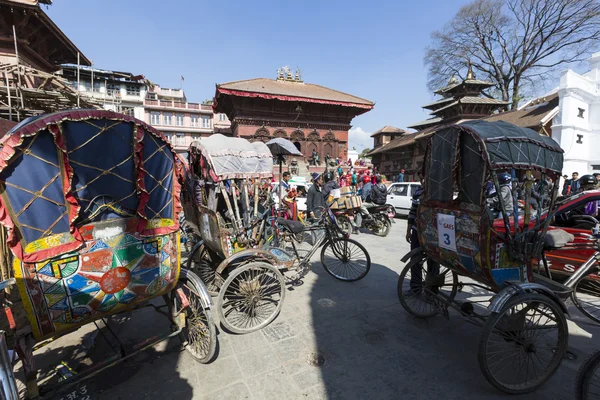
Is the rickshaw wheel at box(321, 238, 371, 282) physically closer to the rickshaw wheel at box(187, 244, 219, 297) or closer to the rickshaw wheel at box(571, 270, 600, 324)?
the rickshaw wheel at box(187, 244, 219, 297)

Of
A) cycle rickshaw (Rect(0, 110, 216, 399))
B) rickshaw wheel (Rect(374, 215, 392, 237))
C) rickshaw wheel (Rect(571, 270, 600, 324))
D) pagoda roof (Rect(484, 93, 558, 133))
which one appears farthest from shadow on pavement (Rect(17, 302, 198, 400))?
pagoda roof (Rect(484, 93, 558, 133))

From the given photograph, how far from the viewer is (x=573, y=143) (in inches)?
607

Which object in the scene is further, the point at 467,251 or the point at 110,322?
the point at 110,322

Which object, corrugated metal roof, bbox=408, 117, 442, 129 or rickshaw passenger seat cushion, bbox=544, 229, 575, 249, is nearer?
rickshaw passenger seat cushion, bbox=544, 229, 575, 249

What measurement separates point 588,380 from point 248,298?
3077mm

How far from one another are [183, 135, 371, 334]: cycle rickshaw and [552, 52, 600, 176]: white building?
17998mm

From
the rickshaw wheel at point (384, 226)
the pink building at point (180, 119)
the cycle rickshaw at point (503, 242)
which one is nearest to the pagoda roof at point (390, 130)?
the pink building at point (180, 119)

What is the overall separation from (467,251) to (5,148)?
3.60 meters

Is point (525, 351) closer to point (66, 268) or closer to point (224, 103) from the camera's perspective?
point (66, 268)

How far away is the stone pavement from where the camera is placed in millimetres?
2385

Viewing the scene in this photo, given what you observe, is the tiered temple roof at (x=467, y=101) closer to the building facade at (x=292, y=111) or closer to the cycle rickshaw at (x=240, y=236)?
the building facade at (x=292, y=111)

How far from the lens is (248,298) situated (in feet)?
11.2

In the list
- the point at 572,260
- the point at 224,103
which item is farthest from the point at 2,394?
the point at 224,103

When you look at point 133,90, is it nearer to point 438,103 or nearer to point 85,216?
point 438,103
